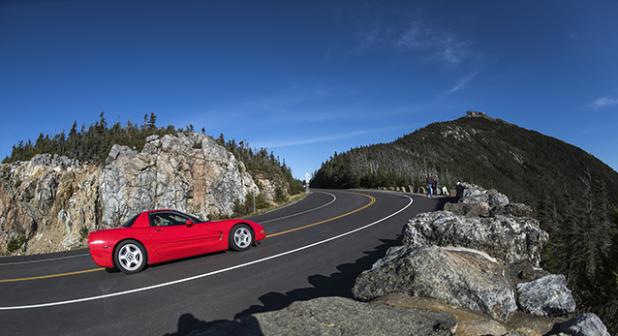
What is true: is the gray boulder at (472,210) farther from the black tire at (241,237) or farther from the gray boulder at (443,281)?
the black tire at (241,237)

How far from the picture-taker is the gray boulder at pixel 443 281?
12.9 feet

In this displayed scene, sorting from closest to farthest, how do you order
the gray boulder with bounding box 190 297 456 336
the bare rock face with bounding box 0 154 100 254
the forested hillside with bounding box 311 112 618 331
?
the gray boulder with bounding box 190 297 456 336 → the forested hillside with bounding box 311 112 618 331 → the bare rock face with bounding box 0 154 100 254

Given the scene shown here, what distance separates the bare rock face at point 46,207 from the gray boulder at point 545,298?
78.3ft

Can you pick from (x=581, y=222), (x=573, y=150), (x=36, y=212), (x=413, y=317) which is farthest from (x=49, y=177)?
(x=573, y=150)

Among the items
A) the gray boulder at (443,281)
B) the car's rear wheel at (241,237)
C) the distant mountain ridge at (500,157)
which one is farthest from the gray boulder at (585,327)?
the distant mountain ridge at (500,157)

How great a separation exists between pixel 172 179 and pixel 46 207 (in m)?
8.32

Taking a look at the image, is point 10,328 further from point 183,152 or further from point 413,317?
point 183,152

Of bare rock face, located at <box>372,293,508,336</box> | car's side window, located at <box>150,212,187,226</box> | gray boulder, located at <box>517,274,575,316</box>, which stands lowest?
gray boulder, located at <box>517,274,575,316</box>

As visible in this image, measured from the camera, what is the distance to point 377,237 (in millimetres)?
9977

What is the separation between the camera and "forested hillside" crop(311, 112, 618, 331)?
12938 millimetres

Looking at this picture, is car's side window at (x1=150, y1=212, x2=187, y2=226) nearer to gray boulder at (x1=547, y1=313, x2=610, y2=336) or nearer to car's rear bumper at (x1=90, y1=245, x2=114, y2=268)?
car's rear bumper at (x1=90, y1=245, x2=114, y2=268)

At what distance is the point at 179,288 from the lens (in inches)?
230

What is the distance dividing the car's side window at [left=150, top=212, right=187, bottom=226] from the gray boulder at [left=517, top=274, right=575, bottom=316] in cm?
693

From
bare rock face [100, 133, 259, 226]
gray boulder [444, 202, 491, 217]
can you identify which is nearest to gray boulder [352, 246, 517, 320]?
gray boulder [444, 202, 491, 217]
